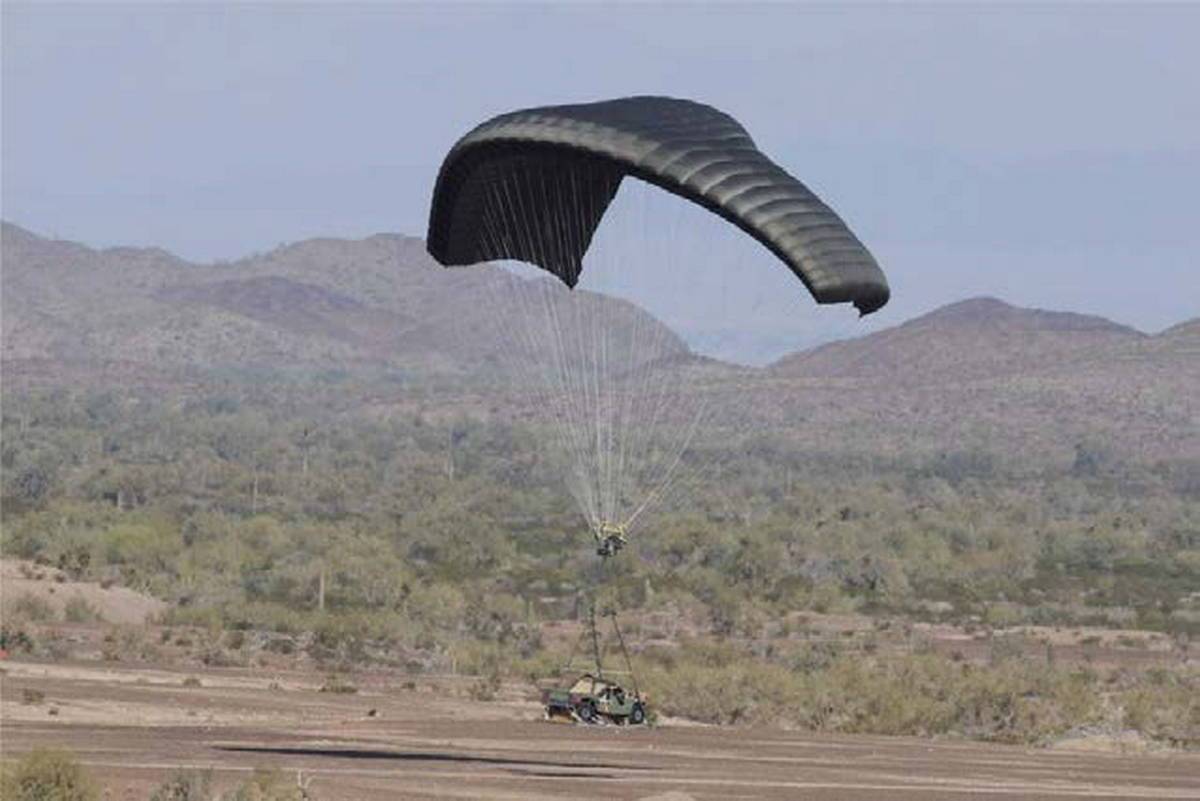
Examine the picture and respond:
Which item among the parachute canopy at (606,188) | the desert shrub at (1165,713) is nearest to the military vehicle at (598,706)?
the parachute canopy at (606,188)

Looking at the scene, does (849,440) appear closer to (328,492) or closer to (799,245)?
(328,492)

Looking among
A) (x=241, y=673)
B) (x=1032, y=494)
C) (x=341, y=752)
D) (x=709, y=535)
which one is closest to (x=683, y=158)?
(x=341, y=752)

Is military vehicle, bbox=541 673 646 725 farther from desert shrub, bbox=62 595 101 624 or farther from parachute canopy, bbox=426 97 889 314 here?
desert shrub, bbox=62 595 101 624

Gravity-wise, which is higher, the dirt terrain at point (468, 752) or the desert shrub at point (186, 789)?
the desert shrub at point (186, 789)

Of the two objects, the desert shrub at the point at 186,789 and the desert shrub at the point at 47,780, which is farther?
the desert shrub at the point at 186,789

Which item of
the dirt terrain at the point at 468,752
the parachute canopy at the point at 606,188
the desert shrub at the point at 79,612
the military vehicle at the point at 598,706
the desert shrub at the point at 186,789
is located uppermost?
the parachute canopy at the point at 606,188

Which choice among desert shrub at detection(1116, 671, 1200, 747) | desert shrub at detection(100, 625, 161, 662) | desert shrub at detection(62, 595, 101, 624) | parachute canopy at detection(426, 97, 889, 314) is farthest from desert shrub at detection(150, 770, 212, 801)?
desert shrub at detection(62, 595, 101, 624)

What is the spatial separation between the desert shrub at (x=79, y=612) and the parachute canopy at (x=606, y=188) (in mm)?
37487

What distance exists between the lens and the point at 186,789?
2772 cm

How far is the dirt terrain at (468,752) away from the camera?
32781 millimetres

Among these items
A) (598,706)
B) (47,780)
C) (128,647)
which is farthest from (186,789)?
(128,647)

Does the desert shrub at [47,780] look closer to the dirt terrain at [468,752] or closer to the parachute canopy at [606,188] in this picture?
the dirt terrain at [468,752]

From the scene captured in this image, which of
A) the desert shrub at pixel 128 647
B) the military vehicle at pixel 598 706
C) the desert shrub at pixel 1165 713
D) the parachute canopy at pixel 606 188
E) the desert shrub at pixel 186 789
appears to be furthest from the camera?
the desert shrub at pixel 128 647

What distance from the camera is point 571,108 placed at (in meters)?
28.0
